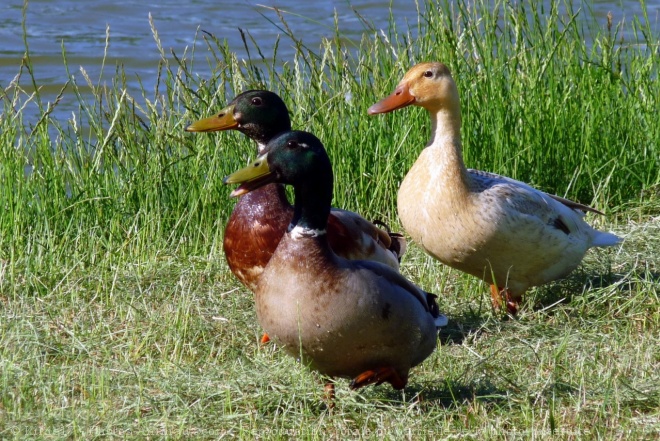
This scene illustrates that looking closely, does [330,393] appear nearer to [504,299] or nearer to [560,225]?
[504,299]

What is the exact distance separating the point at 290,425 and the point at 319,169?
0.91 meters

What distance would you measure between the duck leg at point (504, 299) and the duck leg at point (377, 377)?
142 centimetres

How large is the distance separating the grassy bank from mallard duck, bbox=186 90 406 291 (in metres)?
0.31

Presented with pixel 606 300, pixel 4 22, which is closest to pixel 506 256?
pixel 606 300

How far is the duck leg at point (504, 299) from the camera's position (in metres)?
5.31

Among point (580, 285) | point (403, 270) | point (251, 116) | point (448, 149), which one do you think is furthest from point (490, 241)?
point (251, 116)

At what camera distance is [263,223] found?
5094 mm

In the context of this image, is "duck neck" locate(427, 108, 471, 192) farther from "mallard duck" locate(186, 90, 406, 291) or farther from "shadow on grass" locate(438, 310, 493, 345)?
"shadow on grass" locate(438, 310, 493, 345)

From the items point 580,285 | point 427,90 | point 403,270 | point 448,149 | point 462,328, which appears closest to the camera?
point 462,328

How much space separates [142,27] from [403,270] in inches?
313

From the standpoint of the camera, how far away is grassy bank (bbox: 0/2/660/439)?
3938mm

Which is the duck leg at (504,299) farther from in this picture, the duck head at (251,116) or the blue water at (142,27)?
the blue water at (142,27)

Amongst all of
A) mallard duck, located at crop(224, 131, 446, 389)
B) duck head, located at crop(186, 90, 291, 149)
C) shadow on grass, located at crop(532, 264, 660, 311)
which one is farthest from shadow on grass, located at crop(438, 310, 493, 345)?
duck head, located at crop(186, 90, 291, 149)

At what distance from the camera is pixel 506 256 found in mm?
5148
